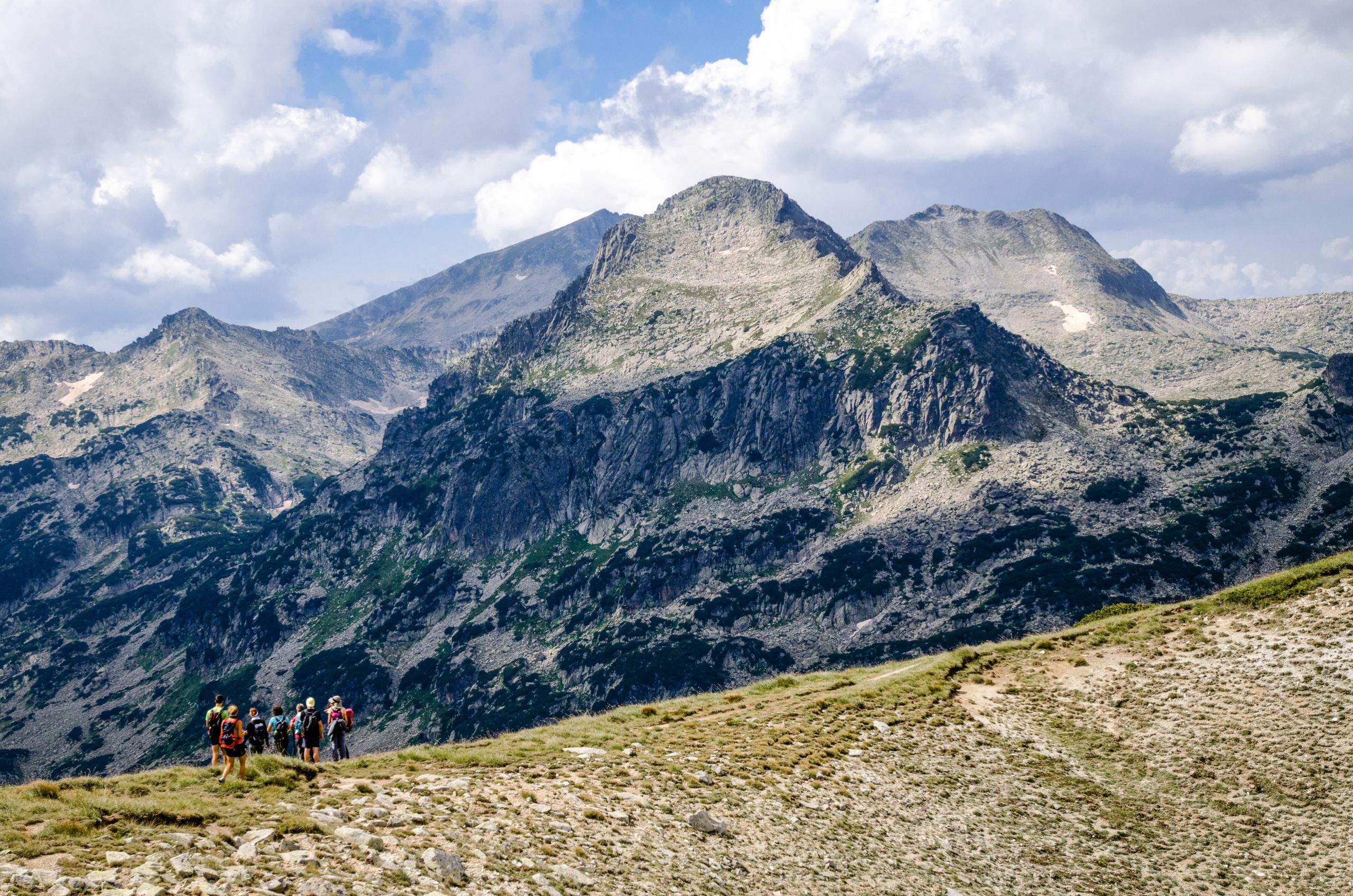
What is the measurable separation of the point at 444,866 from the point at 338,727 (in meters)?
19.9

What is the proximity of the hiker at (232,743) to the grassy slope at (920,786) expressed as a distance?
107 cm

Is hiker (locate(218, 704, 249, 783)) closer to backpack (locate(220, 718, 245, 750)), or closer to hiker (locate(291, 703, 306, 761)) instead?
backpack (locate(220, 718, 245, 750))

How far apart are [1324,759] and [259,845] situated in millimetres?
51682

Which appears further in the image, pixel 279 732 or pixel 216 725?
pixel 279 732

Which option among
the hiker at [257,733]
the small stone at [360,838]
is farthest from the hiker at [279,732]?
the small stone at [360,838]

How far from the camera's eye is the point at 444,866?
26.3 meters

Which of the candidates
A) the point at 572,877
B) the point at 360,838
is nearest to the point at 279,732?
the point at 360,838

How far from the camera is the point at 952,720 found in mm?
50156

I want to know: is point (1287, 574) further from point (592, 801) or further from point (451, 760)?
point (451, 760)

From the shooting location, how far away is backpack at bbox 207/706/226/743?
35.3m

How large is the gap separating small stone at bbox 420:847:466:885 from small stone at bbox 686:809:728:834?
36.0 ft

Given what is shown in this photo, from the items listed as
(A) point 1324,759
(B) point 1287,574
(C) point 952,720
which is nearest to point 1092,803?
(C) point 952,720

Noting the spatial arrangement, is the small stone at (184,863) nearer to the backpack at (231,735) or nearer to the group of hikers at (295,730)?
the backpack at (231,735)

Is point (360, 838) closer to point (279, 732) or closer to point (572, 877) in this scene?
point (572, 877)
